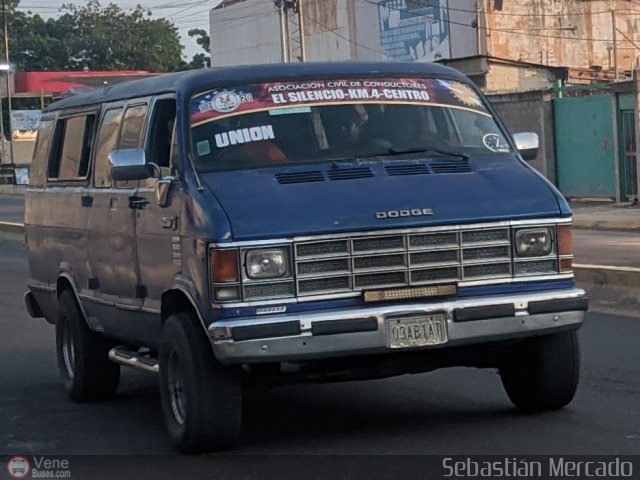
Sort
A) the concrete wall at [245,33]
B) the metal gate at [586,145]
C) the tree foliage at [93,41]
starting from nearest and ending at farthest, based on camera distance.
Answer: the metal gate at [586,145] < the concrete wall at [245,33] < the tree foliage at [93,41]

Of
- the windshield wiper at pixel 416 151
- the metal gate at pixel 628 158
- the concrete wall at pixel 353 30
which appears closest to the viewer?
the windshield wiper at pixel 416 151

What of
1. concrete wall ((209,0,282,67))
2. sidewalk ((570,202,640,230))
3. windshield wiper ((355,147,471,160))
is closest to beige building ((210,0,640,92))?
concrete wall ((209,0,282,67))

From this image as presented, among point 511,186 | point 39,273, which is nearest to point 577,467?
point 511,186

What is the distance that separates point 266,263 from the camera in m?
6.34

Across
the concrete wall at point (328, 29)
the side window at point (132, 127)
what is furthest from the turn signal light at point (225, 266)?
the concrete wall at point (328, 29)

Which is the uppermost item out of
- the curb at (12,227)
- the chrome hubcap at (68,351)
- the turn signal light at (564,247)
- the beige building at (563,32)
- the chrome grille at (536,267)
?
the beige building at (563,32)

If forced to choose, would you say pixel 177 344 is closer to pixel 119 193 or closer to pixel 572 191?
pixel 119 193

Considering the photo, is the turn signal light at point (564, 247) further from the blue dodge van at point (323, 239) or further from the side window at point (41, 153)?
the side window at point (41, 153)

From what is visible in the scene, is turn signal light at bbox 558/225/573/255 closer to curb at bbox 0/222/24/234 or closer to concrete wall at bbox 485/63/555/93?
curb at bbox 0/222/24/234

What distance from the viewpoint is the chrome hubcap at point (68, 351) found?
9.03m

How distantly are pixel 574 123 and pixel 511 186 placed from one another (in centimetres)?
2206

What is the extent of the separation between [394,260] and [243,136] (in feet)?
4.17

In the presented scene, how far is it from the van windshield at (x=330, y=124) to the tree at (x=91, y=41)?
91109mm

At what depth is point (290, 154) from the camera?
714 centimetres
